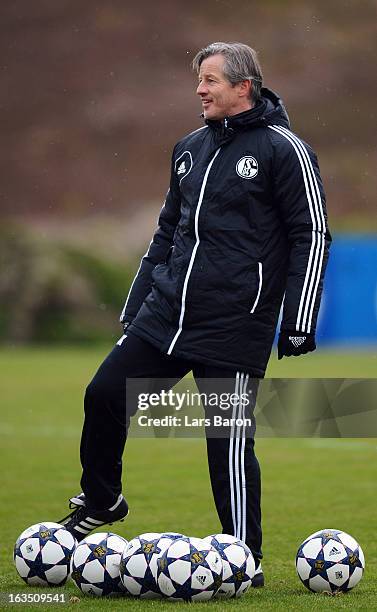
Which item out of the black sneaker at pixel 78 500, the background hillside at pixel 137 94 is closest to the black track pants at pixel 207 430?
the black sneaker at pixel 78 500

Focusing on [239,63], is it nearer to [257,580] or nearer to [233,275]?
[233,275]

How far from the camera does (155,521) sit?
263 inches

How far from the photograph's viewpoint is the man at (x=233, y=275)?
496 centimetres

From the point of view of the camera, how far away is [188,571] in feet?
14.9

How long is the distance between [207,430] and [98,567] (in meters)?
0.69

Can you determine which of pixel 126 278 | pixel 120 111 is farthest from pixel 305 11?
pixel 126 278

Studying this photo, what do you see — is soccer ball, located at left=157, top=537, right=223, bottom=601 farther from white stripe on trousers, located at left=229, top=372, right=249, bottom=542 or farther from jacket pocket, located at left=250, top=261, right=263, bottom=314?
jacket pocket, located at left=250, top=261, right=263, bottom=314

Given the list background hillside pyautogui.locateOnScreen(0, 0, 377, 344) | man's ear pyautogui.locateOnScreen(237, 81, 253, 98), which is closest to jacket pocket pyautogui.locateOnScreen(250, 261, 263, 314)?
man's ear pyautogui.locateOnScreen(237, 81, 253, 98)

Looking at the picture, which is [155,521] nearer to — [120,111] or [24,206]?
[24,206]

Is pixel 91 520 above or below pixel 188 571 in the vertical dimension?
above

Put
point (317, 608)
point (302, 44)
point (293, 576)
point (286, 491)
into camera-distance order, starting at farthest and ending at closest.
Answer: point (302, 44)
point (286, 491)
point (293, 576)
point (317, 608)

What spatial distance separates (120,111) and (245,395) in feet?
118

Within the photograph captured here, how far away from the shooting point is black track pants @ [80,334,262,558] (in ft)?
16.5

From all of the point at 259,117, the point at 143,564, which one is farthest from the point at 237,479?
the point at 259,117
